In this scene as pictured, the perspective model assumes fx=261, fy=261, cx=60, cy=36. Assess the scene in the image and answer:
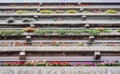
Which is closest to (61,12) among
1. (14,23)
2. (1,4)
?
(14,23)

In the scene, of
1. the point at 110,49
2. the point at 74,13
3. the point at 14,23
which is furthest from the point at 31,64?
the point at 74,13

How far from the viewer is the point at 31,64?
13195 millimetres

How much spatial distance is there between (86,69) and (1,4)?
16.8 meters

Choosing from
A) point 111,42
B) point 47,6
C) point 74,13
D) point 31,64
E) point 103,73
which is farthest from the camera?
point 47,6

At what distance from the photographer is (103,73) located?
11164 millimetres

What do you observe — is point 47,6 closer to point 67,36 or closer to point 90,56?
point 67,36

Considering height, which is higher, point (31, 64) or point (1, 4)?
point (1, 4)

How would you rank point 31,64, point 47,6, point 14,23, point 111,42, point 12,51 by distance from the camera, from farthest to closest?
point 47,6, point 14,23, point 111,42, point 12,51, point 31,64

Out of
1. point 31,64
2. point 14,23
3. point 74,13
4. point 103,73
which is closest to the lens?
point 103,73

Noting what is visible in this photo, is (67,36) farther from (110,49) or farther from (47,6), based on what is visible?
(47,6)

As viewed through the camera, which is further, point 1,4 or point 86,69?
point 1,4

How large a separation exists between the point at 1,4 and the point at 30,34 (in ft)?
30.6

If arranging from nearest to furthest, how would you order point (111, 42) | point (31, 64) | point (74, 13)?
point (31, 64) → point (111, 42) → point (74, 13)

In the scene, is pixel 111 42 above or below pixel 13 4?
below
